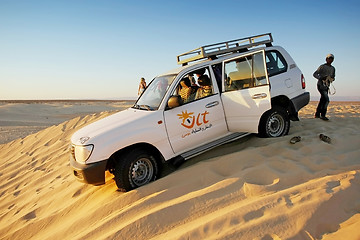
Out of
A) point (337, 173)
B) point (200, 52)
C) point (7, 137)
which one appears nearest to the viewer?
point (337, 173)

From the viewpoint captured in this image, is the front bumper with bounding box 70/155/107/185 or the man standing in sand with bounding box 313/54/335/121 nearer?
the front bumper with bounding box 70/155/107/185

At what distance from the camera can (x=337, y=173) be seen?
11.5 feet

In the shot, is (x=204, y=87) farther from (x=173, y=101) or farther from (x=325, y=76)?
(x=325, y=76)

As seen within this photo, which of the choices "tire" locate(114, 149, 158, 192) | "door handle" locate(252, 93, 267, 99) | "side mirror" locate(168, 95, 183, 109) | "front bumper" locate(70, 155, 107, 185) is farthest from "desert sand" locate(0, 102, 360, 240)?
"side mirror" locate(168, 95, 183, 109)

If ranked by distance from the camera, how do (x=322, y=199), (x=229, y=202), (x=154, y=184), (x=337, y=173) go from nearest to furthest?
(x=322, y=199)
(x=229, y=202)
(x=337, y=173)
(x=154, y=184)

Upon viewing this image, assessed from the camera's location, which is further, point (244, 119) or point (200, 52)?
point (200, 52)

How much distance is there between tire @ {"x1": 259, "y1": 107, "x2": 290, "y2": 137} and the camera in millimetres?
5188

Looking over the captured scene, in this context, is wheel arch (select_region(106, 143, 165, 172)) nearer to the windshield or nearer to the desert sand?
the desert sand

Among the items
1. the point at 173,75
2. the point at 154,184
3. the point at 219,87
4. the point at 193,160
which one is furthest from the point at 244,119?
the point at 154,184

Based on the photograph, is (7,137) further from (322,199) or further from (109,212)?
(322,199)

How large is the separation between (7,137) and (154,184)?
11.2m

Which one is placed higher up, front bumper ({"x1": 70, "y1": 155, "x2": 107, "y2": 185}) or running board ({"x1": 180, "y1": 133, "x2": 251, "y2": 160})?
front bumper ({"x1": 70, "y1": 155, "x2": 107, "y2": 185})

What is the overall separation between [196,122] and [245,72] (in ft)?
4.89

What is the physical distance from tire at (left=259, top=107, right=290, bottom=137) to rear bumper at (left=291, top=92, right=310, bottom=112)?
0.28 meters
